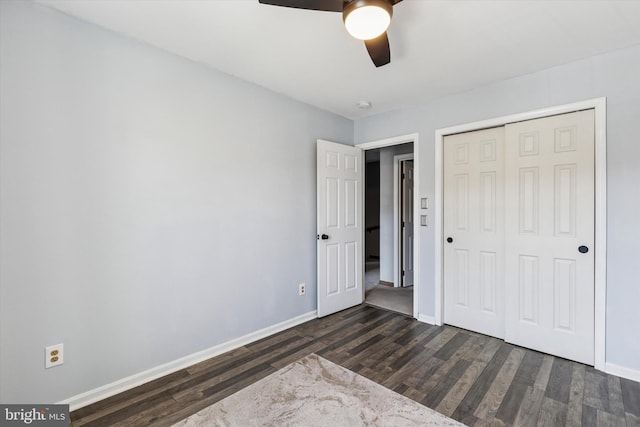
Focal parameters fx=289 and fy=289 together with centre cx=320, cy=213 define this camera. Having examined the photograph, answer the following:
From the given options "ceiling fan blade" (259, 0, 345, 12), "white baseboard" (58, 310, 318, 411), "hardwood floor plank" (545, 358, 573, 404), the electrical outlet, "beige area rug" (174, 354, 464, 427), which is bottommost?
"hardwood floor plank" (545, 358, 573, 404)

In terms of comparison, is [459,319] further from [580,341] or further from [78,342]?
[78,342]

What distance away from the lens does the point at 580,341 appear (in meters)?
2.41

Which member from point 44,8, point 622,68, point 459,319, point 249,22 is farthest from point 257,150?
point 622,68

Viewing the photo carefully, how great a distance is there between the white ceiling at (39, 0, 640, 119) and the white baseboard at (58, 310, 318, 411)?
247cm

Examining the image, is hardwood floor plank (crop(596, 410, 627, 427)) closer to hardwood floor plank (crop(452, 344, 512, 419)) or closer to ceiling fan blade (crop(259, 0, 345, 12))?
hardwood floor plank (crop(452, 344, 512, 419))

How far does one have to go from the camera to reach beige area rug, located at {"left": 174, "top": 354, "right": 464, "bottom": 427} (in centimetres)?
172

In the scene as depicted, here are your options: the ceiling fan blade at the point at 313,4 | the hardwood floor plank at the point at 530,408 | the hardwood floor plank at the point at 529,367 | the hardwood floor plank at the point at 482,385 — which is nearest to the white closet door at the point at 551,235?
the hardwood floor plank at the point at 529,367

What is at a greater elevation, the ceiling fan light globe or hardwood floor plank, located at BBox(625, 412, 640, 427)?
the ceiling fan light globe

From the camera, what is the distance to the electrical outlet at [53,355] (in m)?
1.78

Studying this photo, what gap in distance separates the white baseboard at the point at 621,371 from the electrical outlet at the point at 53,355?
3.91 meters

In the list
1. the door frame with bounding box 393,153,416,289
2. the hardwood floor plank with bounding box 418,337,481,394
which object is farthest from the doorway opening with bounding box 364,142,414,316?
the hardwood floor plank with bounding box 418,337,481,394

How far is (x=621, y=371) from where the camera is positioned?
2.21m

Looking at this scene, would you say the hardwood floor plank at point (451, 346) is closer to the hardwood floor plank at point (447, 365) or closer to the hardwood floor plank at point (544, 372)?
the hardwood floor plank at point (447, 365)

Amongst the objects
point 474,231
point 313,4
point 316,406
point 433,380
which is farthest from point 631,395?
point 313,4
